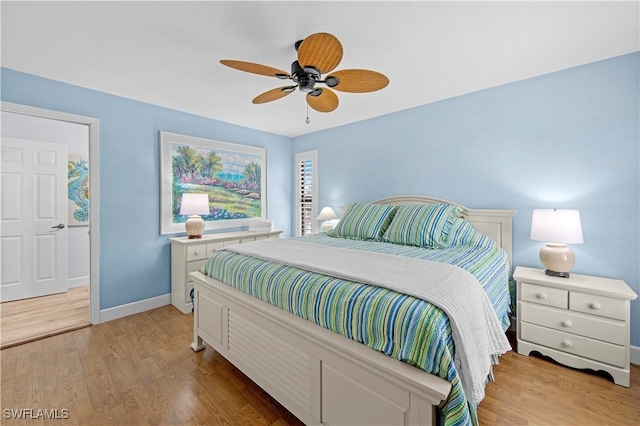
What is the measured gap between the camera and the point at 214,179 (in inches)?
153

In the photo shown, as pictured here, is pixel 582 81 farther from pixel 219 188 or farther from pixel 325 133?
pixel 219 188

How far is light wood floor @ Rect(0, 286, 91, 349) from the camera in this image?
8.49 feet

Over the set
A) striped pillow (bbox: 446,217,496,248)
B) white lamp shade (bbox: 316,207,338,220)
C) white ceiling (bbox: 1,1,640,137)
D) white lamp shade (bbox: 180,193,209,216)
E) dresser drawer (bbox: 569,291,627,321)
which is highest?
white ceiling (bbox: 1,1,640,137)

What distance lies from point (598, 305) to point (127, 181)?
4461mm

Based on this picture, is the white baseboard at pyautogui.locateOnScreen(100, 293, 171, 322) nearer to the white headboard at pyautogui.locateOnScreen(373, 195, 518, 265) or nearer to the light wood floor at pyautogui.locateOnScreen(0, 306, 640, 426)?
the light wood floor at pyautogui.locateOnScreen(0, 306, 640, 426)

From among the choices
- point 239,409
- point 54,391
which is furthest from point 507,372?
point 54,391

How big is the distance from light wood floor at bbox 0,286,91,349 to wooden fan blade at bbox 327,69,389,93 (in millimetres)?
3407

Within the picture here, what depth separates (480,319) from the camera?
4.62 feet

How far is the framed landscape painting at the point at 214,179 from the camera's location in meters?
3.44

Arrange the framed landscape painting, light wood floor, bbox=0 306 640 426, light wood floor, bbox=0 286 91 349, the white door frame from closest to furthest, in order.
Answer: light wood floor, bbox=0 306 640 426 < light wood floor, bbox=0 286 91 349 < the white door frame < the framed landscape painting

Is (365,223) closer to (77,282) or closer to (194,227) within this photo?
(194,227)

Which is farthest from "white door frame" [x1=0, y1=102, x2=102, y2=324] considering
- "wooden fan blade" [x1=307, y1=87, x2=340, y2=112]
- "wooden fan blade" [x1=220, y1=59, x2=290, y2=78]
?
"wooden fan blade" [x1=307, y1=87, x2=340, y2=112]

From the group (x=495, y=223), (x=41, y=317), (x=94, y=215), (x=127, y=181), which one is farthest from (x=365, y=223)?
(x=41, y=317)

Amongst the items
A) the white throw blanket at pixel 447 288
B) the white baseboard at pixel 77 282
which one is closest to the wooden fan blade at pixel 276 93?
the white throw blanket at pixel 447 288
